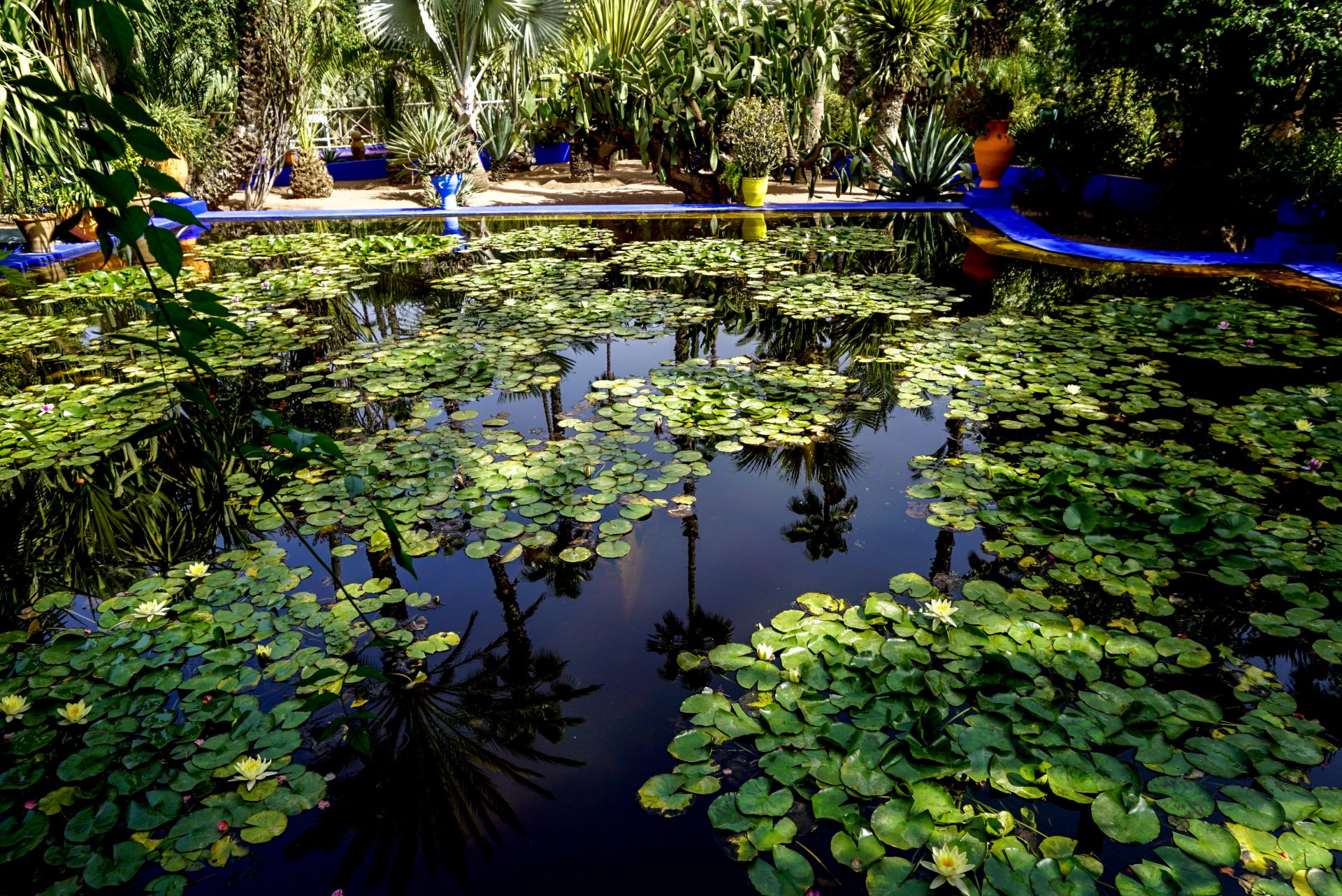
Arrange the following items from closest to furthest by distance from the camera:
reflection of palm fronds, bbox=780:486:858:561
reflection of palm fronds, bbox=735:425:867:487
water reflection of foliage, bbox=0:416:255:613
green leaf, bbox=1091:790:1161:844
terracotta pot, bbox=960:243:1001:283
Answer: green leaf, bbox=1091:790:1161:844
water reflection of foliage, bbox=0:416:255:613
reflection of palm fronds, bbox=780:486:858:561
reflection of palm fronds, bbox=735:425:867:487
terracotta pot, bbox=960:243:1001:283

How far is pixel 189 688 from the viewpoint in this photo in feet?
6.91

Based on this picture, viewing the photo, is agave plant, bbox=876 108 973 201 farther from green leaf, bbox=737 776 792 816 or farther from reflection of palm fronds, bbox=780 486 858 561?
green leaf, bbox=737 776 792 816

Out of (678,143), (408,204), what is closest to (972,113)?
(678,143)

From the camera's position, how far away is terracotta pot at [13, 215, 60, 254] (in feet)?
24.8

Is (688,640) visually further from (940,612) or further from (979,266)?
(979,266)

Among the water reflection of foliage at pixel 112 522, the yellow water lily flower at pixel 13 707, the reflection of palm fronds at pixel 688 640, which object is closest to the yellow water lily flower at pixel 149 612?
the water reflection of foliage at pixel 112 522

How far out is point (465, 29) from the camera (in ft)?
34.9

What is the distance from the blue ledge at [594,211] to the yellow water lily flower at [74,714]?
8.86m

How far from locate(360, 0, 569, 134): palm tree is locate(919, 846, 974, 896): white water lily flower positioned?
448 inches

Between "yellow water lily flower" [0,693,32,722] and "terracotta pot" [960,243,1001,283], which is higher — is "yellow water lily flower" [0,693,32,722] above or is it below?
below

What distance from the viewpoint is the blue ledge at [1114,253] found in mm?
6652

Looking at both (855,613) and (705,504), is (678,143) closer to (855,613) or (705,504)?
(705,504)

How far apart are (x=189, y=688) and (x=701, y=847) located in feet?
4.63

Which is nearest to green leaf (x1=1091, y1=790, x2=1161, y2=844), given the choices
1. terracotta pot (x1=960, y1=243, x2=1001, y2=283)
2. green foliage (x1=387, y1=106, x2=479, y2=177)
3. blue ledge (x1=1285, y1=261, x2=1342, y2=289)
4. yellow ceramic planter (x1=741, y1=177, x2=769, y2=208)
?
terracotta pot (x1=960, y1=243, x2=1001, y2=283)
